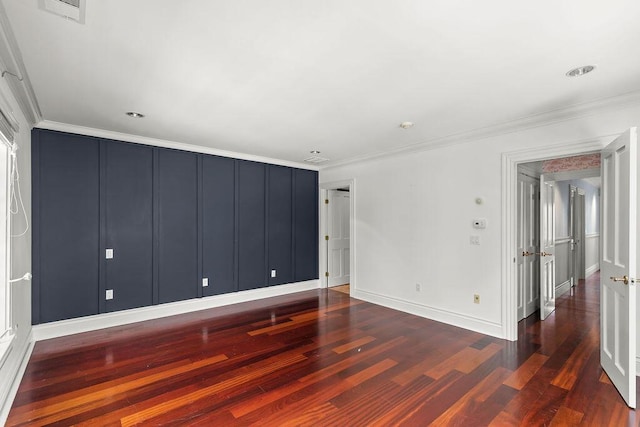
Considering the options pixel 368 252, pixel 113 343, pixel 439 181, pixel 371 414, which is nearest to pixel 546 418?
pixel 371 414

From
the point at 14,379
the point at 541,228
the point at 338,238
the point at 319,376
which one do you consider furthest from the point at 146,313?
the point at 541,228

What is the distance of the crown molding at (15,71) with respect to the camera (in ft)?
6.08

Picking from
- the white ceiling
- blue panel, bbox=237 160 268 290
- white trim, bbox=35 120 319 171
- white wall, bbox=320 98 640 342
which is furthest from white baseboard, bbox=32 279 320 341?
the white ceiling

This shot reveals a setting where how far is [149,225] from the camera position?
173 inches

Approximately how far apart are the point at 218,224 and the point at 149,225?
101 centimetres

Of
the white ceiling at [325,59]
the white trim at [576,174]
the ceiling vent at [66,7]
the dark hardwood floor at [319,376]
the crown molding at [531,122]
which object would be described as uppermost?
the ceiling vent at [66,7]

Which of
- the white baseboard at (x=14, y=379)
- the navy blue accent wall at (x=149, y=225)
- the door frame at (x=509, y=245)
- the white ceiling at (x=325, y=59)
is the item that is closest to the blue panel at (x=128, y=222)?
the navy blue accent wall at (x=149, y=225)

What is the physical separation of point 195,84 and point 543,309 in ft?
17.0

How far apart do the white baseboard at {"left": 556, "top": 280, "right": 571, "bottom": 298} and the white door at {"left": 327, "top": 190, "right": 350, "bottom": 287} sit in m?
3.91

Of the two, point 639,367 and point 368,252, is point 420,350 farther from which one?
point 368,252

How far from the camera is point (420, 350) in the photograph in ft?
11.0

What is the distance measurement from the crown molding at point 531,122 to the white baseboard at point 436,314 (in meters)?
2.29

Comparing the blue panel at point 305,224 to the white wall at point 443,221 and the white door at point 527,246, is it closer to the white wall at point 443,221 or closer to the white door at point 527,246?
the white wall at point 443,221

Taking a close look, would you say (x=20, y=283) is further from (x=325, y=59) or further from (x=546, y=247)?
(x=546, y=247)
